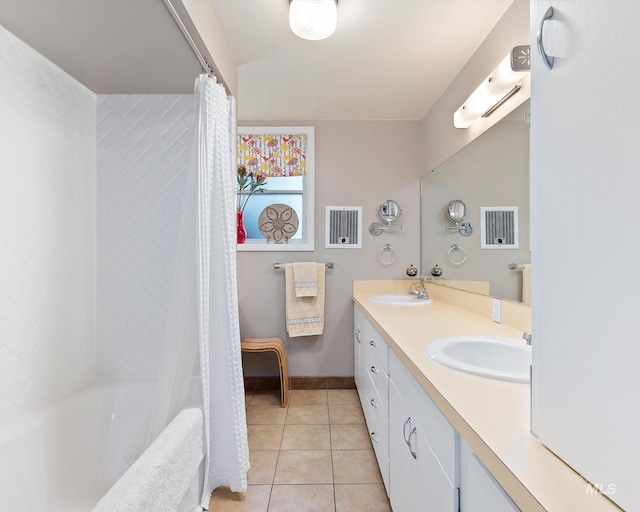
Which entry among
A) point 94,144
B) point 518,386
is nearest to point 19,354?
point 94,144

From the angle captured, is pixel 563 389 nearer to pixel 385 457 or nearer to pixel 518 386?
pixel 518 386

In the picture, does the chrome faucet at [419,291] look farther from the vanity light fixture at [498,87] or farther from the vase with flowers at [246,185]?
the vase with flowers at [246,185]

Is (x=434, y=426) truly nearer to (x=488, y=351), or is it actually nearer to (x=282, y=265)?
(x=488, y=351)

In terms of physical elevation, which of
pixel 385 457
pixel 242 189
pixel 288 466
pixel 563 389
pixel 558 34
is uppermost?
pixel 242 189

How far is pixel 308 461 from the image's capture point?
1.83 m

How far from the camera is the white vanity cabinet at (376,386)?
4.87ft

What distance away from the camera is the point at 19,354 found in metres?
1.36

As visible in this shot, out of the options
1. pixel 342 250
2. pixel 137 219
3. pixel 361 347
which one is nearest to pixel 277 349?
pixel 361 347

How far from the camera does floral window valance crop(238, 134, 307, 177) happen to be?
2.78 m

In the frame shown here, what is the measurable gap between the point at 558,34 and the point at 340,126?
2425 mm

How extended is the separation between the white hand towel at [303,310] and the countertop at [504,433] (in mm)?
1440

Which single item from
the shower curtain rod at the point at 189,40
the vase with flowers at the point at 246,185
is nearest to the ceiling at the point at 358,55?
the shower curtain rod at the point at 189,40

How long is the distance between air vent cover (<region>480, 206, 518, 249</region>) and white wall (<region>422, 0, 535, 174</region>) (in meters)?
0.49

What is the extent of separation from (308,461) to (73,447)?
3.92ft
